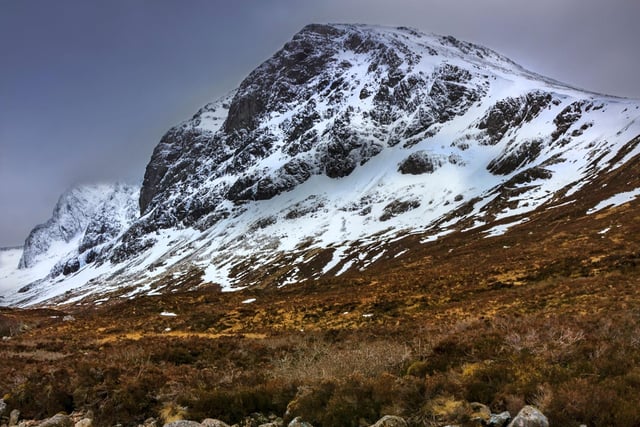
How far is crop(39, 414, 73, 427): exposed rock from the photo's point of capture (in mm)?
8466

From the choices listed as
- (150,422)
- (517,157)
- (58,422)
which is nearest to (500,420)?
(150,422)

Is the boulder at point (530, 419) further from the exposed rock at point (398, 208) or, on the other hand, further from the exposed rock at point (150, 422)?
the exposed rock at point (398, 208)

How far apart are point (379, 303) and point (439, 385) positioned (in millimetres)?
17435

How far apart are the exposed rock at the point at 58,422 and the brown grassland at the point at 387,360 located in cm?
60

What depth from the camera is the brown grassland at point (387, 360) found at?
7.00 meters

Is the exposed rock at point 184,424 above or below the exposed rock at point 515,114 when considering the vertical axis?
below

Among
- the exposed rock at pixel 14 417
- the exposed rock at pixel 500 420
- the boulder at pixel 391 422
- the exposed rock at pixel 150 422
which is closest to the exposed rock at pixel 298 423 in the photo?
the boulder at pixel 391 422

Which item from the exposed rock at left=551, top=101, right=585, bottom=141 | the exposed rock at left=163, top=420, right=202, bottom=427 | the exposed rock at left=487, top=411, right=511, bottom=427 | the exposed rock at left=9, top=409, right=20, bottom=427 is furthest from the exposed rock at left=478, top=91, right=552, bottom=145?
the exposed rock at left=9, top=409, right=20, bottom=427

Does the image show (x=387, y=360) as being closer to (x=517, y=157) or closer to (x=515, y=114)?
(x=517, y=157)

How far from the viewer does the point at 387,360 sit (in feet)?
33.3

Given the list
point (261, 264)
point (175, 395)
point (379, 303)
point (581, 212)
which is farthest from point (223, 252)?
point (175, 395)

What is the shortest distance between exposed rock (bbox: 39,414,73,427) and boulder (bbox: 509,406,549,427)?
8423mm

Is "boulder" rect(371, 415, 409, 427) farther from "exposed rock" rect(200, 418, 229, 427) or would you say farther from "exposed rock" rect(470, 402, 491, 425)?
"exposed rock" rect(200, 418, 229, 427)

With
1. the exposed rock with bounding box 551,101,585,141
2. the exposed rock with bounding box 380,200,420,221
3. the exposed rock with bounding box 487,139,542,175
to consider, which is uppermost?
the exposed rock with bounding box 551,101,585,141
